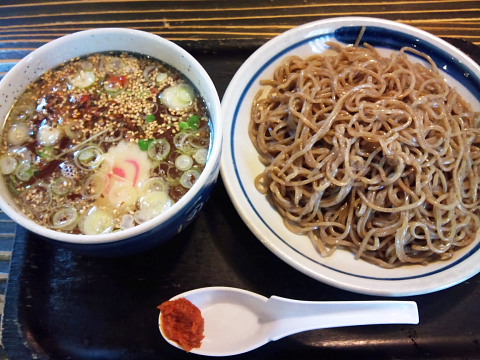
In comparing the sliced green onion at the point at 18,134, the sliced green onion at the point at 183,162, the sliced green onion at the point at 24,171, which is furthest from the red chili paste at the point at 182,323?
the sliced green onion at the point at 18,134

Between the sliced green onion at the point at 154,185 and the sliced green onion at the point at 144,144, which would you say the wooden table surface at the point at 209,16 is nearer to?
the sliced green onion at the point at 144,144

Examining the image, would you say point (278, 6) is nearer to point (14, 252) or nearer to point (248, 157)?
point (248, 157)

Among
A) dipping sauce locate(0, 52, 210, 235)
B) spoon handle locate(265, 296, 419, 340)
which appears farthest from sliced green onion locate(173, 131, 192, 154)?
spoon handle locate(265, 296, 419, 340)

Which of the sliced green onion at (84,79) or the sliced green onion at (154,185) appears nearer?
the sliced green onion at (154,185)

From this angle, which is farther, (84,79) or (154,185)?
(84,79)

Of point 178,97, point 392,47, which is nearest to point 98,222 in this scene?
point 178,97

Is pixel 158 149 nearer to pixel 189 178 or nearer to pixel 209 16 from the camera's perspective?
pixel 189 178
